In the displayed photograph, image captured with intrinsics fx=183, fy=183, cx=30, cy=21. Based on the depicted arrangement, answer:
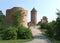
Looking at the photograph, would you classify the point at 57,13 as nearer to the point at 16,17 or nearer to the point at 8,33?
the point at 8,33

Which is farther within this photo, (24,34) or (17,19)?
(17,19)

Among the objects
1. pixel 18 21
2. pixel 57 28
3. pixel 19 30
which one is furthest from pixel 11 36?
pixel 18 21

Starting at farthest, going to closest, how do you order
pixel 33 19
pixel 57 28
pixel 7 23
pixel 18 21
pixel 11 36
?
pixel 33 19 → pixel 7 23 → pixel 18 21 → pixel 57 28 → pixel 11 36

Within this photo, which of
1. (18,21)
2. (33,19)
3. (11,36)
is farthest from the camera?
(33,19)

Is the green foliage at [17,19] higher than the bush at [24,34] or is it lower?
higher

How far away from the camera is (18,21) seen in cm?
5031

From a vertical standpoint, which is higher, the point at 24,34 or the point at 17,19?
the point at 17,19

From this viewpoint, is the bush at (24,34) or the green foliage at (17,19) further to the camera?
the green foliage at (17,19)

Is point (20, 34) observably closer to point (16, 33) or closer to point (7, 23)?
point (16, 33)

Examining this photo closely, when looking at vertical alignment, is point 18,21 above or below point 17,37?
above

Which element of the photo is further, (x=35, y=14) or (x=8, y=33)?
(x=35, y=14)

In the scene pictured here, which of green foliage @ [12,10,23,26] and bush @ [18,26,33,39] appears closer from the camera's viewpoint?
bush @ [18,26,33,39]

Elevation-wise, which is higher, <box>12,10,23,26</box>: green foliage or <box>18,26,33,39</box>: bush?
<box>12,10,23,26</box>: green foliage

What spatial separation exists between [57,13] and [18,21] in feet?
50.6
